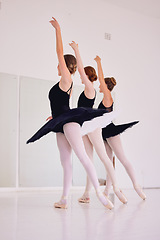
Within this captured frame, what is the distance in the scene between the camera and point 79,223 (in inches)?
95.3

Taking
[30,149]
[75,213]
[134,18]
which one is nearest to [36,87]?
[30,149]

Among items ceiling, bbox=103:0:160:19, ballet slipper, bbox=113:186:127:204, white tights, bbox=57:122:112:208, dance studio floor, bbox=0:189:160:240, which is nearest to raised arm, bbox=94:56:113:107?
white tights, bbox=57:122:112:208

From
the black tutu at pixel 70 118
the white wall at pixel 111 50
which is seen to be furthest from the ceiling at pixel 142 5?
the black tutu at pixel 70 118

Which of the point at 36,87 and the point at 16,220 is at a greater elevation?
the point at 36,87

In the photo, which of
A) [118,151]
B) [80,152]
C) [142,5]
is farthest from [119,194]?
[142,5]

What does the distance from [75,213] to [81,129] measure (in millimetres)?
755

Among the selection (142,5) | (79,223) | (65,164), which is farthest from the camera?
(142,5)

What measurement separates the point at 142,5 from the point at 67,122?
13.9 ft

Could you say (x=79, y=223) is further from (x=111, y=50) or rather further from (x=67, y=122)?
(x=111, y=50)

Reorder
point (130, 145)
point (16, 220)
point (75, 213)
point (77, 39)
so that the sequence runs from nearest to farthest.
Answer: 1. point (16, 220)
2. point (75, 213)
3. point (77, 39)
4. point (130, 145)

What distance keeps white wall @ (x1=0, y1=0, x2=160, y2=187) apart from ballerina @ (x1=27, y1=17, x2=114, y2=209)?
2.34 m

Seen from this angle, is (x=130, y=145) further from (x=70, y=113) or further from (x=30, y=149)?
(x=70, y=113)

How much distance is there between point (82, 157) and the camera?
2.97 meters

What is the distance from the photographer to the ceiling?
20.8ft
